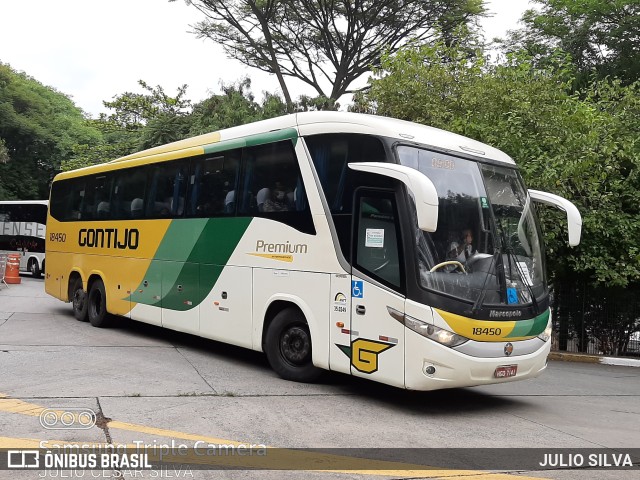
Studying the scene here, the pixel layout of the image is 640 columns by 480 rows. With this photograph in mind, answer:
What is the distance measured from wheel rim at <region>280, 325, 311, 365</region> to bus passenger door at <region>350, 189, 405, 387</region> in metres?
0.99

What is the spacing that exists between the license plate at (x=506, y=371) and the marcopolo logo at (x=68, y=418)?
4.20m

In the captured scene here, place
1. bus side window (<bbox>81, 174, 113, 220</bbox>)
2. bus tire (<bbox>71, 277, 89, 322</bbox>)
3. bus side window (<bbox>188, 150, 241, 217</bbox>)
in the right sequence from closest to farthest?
bus side window (<bbox>188, 150, 241, 217</bbox>) < bus side window (<bbox>81, 174, 113, 220</bbox>) < bus tire (<bbox>71, 277, 89, 322</bbox>)

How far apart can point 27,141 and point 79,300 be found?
32.4 metres

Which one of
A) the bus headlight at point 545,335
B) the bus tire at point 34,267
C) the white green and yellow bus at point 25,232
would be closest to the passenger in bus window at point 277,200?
the bus headlight at point 545,335

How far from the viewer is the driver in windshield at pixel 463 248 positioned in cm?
730

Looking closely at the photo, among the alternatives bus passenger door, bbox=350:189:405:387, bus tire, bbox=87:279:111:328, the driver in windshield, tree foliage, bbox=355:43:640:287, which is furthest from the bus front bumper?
bus tire, bbox=87:279:111:328

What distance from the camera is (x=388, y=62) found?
16.6 meters

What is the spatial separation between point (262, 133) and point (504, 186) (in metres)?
3.47

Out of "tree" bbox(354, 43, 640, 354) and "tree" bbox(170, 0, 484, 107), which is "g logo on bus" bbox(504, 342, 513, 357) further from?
"tree" bbox(170, 0, 484, 107)

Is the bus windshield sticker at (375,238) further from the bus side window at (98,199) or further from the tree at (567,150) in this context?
the bus side window at (98,199)

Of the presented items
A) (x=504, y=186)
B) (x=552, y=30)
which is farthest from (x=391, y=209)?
(x=552, y=30)

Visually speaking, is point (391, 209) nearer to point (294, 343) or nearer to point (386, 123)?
point (386, 123)

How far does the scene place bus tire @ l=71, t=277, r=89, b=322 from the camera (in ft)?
46.8

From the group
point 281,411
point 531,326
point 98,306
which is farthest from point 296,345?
point 98,306
